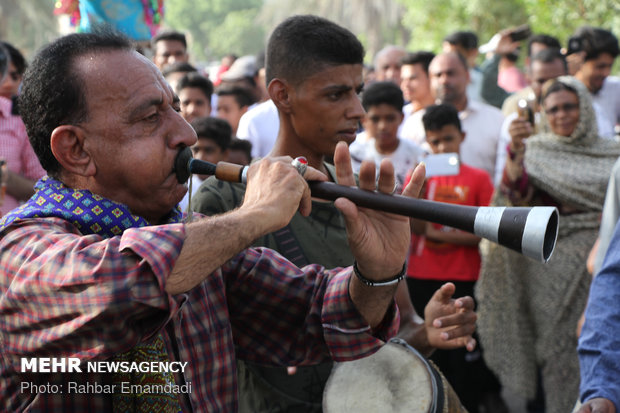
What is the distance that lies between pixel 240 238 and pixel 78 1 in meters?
4.19

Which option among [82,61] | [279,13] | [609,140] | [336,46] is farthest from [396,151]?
[279,13]

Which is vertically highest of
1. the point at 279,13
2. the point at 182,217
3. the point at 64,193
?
the point at 64,193

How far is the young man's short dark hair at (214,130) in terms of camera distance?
17.7 ft

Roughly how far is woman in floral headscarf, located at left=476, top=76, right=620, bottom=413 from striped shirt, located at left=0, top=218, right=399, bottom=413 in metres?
3.14

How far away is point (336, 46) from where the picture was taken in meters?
3.05

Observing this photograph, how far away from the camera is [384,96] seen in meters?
5.70

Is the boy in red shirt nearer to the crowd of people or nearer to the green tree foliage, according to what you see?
the crowd of people

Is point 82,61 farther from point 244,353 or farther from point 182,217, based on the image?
point 244,353

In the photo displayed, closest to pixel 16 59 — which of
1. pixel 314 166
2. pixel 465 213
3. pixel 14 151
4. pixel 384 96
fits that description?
pixel 14 151

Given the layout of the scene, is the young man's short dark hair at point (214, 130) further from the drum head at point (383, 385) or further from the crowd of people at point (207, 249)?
the drum head at point (383, 385)

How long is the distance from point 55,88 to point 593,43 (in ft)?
24.2

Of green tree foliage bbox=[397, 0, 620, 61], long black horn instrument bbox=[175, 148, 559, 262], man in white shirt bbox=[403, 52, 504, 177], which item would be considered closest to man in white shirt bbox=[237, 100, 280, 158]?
man in white shirt bbox=[403, 52, 504, 177]

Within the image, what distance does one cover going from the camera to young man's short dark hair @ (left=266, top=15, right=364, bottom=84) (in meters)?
3.05

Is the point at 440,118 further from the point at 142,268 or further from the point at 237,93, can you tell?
the point at 142,268
